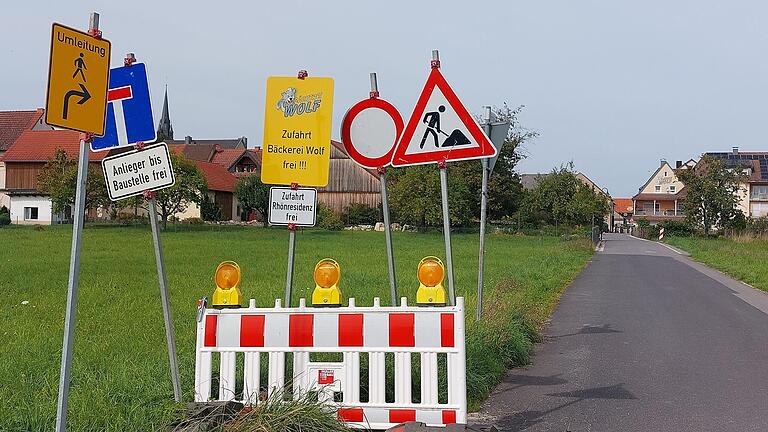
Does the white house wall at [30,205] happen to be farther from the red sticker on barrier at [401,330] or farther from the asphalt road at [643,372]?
the red sticker on barrier at [401,330]

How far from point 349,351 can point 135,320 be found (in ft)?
24.4

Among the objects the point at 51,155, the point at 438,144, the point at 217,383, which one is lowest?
the point at 217,383

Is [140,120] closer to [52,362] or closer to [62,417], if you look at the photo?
[62,417]

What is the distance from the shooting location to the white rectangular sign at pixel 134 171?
6.03 m

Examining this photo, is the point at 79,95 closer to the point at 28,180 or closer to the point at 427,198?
the point at 427,198

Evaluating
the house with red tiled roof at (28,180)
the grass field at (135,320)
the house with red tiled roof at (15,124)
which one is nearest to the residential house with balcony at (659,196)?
the house with red tiled roof at (15,124)

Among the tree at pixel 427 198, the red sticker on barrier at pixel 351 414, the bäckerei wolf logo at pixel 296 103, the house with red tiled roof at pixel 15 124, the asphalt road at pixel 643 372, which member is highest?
the house with red tiled roof at pixel 15 124

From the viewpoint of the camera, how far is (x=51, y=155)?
73188mm

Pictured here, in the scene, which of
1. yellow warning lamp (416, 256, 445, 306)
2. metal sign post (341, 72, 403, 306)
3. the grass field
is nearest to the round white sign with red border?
metal sign post (341, 72, 403, 306)

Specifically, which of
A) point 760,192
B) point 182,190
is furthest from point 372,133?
point 760,192

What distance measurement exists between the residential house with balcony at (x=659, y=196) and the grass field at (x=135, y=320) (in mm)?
114075

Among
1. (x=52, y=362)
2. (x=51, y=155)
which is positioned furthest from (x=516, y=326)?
(x=51, y=155)

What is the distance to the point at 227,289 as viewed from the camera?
6332 mm

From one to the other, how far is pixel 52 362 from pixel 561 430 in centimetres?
501
